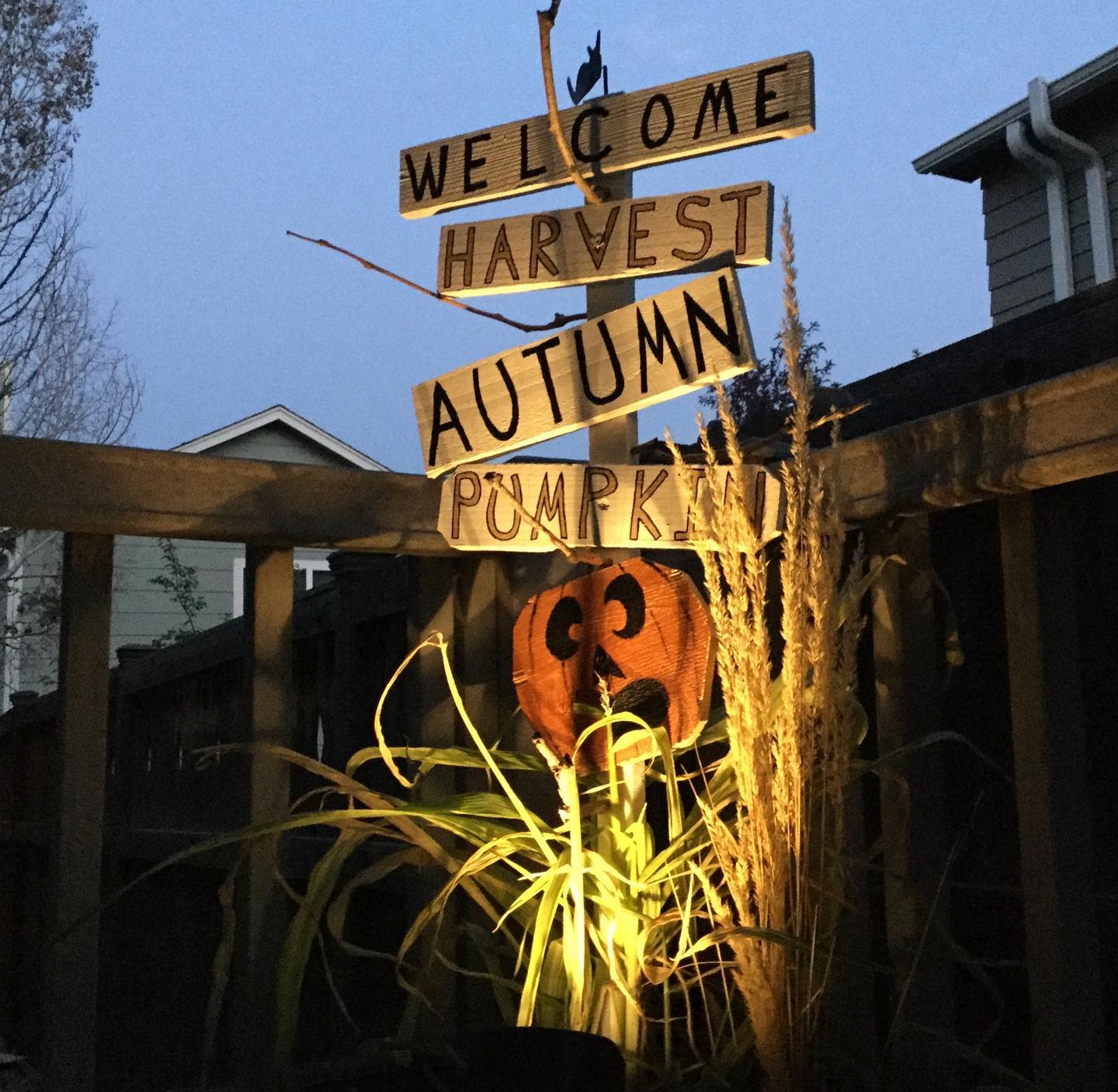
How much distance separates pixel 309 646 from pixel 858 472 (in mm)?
2228

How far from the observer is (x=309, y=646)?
12.4 ft

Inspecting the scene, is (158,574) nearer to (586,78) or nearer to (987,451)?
(586,78)

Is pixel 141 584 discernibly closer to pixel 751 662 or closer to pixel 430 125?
pixel 751 662

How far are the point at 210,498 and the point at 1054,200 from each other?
7.84 meters

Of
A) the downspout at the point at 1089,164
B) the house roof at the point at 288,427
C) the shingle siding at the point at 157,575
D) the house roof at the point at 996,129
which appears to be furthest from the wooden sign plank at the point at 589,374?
the shingle siding at the point at 157,575

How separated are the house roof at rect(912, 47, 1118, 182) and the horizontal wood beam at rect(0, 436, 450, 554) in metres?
6.89

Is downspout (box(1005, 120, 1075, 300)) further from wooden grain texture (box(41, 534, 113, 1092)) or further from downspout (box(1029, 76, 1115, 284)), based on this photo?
wooden grain texture (box(41, 534, 113, 1092))

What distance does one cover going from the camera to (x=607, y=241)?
6.52ft

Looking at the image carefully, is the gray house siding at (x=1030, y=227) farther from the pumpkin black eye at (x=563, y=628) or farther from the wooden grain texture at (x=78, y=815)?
the wooden grain texture at (x=78, y=815)

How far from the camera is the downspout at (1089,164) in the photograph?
824 centimetres

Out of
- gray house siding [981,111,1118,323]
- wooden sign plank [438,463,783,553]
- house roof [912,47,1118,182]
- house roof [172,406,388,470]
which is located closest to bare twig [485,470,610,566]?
wooden sign plank [438,463,783,553]

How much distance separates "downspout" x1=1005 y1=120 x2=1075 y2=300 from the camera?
8422mm

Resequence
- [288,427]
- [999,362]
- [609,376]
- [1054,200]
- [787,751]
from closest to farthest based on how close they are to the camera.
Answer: [787,751] < [609,376] < [999,362] < [1054,200] < [288,427]

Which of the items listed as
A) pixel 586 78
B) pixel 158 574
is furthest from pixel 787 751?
pixel 158 574
